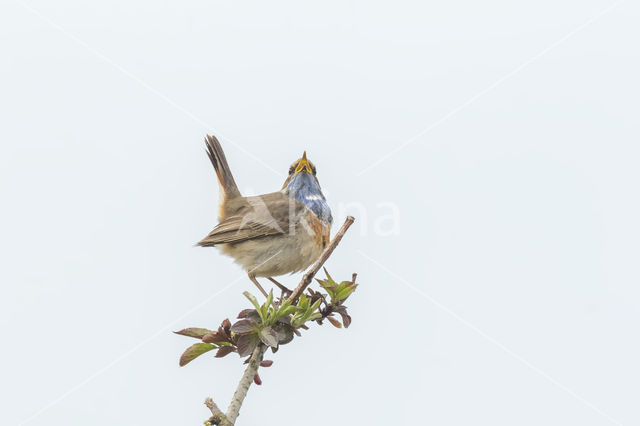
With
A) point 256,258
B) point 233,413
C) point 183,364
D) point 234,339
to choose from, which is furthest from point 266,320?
point 256,258

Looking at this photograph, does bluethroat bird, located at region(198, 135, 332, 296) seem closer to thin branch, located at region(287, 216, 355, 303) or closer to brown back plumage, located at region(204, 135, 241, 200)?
brown back plumage, located at region(204, 135, 241, 200)

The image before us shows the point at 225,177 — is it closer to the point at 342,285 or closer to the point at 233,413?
the point at 342,285

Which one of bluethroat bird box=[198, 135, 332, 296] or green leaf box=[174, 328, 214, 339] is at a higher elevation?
bluethroat bird box=[198, 135, 332, 296]

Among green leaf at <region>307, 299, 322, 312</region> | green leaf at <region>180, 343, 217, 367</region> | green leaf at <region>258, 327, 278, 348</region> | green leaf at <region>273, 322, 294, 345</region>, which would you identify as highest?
green leaf at <region>307, 299, 322, 312</region>

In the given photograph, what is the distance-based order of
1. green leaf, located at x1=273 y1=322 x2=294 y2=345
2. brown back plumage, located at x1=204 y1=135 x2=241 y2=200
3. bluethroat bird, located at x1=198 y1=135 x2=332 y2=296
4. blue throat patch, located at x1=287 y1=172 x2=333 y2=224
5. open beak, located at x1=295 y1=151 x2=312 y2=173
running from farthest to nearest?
brown back plumage, located at x1=204 y1=135 x2=241 y2=200
blue throat patch, located at x1=287 y1=172 x2=333 y2=224
open beak, located at x1=295 y1=151 x2=312 y2=173
bluethroat bird, located at x1=198 y1=135 x2=332 y2=296
green leaf, located at x1=273 y1=322 x2=294 y2=345

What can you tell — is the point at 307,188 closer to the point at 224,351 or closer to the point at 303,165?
the point at 303,165

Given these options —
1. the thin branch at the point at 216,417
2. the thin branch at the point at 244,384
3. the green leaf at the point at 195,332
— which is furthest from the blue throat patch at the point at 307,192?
the thin branch at the point at 216,417

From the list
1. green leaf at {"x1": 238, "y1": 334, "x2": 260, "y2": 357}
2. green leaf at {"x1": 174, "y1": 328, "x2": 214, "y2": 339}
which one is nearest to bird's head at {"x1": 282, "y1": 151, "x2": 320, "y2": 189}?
green leaf at {"x1": 174, "y1": 328, "x2": 214, "y2": 339}
